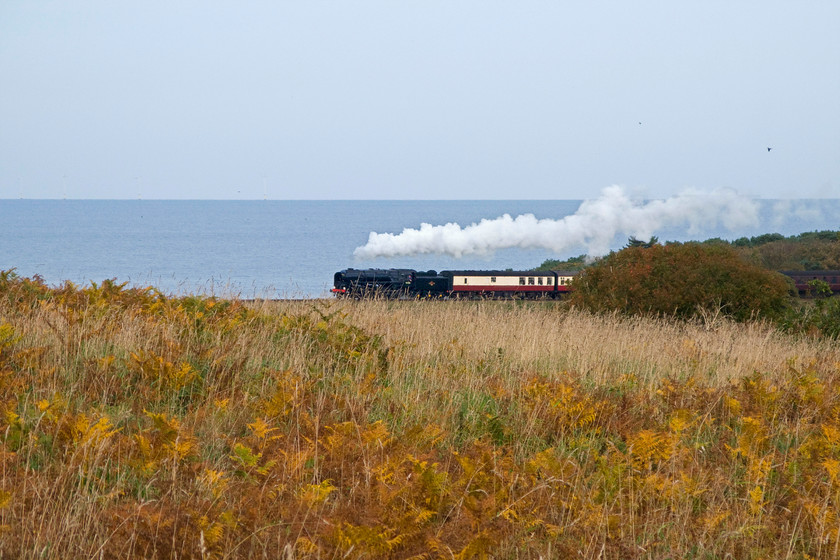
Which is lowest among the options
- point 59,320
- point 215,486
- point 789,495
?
point 789,495

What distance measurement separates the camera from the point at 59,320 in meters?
8.23

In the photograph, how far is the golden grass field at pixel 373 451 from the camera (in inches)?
156

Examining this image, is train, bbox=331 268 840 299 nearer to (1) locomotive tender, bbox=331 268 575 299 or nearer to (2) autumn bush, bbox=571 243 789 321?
(1) locomotive tender, bbox=331 268 575 299

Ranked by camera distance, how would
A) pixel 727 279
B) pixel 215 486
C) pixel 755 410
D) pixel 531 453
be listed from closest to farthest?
pixel 215 486 < pixel 531 453 < pixel 755 410 < pixel 727 279

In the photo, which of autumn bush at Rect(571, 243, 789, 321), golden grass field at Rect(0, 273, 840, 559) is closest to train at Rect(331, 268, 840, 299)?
autumn bush at Rect(571, 243, 789, 321)

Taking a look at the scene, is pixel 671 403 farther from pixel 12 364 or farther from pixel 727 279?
pixel 727 279

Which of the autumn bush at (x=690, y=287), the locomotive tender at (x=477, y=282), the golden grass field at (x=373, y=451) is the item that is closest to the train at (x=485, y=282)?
the locomotive tender at (x=477, y=282)

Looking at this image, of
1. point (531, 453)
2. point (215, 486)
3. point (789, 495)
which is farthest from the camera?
point (531, 453)

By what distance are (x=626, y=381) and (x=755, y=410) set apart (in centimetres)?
145

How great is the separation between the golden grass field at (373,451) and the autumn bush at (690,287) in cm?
1030

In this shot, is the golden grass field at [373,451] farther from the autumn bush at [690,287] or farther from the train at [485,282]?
the train at [485,282]

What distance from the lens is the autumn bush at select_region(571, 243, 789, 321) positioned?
1931 centimetres

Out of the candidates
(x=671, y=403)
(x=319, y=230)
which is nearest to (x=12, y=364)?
(x=671, y=403)

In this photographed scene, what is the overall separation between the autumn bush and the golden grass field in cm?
1030
